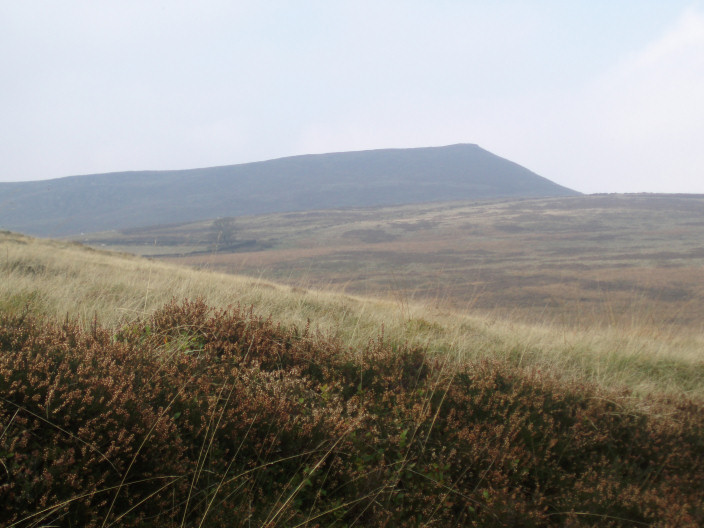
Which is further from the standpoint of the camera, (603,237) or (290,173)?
(290,173)

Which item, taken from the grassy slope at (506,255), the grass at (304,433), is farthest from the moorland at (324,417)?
the grassy slope at (506,255)

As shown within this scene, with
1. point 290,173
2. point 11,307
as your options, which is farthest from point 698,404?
point 290,173

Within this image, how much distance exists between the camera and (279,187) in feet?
433

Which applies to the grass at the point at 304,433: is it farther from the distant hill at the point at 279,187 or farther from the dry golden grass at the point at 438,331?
the distant hill at the point at 279,187

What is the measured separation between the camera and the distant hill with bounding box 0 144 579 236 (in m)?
109

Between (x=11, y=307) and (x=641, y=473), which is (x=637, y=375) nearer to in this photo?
(x=641, y=473)

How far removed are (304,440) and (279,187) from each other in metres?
132

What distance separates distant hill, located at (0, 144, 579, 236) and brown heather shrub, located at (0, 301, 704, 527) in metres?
99.2

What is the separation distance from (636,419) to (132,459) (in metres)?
3.12

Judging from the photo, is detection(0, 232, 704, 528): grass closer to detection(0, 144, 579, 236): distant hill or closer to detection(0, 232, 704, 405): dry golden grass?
detection(0, 232, 704, 405): dry golden grass

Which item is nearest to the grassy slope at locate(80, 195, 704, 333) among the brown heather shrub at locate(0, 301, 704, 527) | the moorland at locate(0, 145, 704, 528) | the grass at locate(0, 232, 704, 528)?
the moorland at locate(0, 145, 704, 528)

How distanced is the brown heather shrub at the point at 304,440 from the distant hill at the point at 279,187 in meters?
99.2

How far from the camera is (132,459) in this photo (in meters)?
1.97

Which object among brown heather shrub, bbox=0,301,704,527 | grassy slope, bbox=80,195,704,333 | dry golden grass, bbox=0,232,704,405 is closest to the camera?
brown heather shrub, bbox=0,301,704,527
